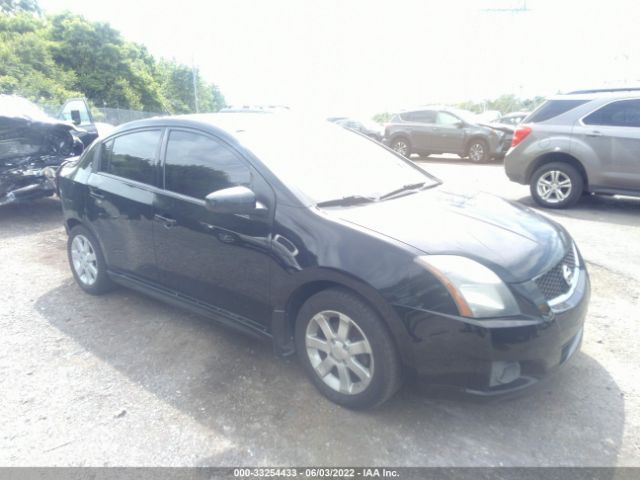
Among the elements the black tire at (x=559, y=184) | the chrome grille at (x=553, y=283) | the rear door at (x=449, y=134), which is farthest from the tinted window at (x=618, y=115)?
the rear door at (x=449, y=134)

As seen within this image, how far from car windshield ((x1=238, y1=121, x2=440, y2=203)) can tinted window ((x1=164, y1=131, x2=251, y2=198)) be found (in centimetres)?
17

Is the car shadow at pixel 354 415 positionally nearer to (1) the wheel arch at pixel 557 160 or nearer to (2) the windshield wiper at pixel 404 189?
(2) the windshield wiper at pixel 404 189

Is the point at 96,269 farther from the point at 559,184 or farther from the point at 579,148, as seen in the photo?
the point at 579,148

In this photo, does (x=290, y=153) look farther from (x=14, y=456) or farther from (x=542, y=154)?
(x=542, y=154)

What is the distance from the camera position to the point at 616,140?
6668mm

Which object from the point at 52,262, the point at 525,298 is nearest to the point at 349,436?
the point at 525,298

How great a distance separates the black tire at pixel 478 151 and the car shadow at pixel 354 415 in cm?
1166

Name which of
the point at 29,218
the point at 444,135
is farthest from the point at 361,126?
the point at 29,218

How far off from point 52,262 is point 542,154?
274 inches

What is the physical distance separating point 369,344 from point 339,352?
227 mm

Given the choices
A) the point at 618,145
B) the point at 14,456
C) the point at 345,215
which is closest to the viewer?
the point at 14,456

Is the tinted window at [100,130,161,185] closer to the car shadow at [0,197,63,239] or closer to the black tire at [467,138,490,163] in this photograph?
the car shadow at [0,197,63,239]

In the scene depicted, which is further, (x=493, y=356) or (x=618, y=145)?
(x=618, y=145)

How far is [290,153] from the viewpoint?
10.4 ft
